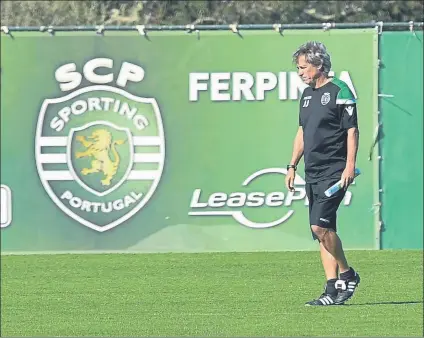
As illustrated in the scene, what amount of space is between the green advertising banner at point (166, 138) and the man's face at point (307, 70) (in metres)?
3.69

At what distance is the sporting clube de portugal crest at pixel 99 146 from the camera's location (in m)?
13.8

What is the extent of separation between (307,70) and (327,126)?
1.43 feet


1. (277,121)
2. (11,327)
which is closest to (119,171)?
(277,121)

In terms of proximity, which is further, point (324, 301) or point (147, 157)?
point (147, 157)

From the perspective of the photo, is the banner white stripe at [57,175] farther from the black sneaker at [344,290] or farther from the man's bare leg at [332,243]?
the black sneaker at [344,290]

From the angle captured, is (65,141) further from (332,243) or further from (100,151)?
(332,243)

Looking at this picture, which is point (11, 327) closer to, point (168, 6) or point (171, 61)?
point (171, 61)

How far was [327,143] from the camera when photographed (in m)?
10.1

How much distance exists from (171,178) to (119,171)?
524 millimetres

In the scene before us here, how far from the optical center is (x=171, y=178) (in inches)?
546

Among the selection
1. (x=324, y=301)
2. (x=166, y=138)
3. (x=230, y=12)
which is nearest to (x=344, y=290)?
(x=324, y=301)

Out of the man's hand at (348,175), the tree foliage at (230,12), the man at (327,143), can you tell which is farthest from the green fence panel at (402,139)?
the tree foliage at (230,12)

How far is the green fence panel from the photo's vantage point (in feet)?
45.2

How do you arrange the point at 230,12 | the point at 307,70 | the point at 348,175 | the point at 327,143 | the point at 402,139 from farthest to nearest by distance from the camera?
the point at 230,12 < the point at 402,139 < the point at 327,143 < the point at 307,70 < the point at 348,175
